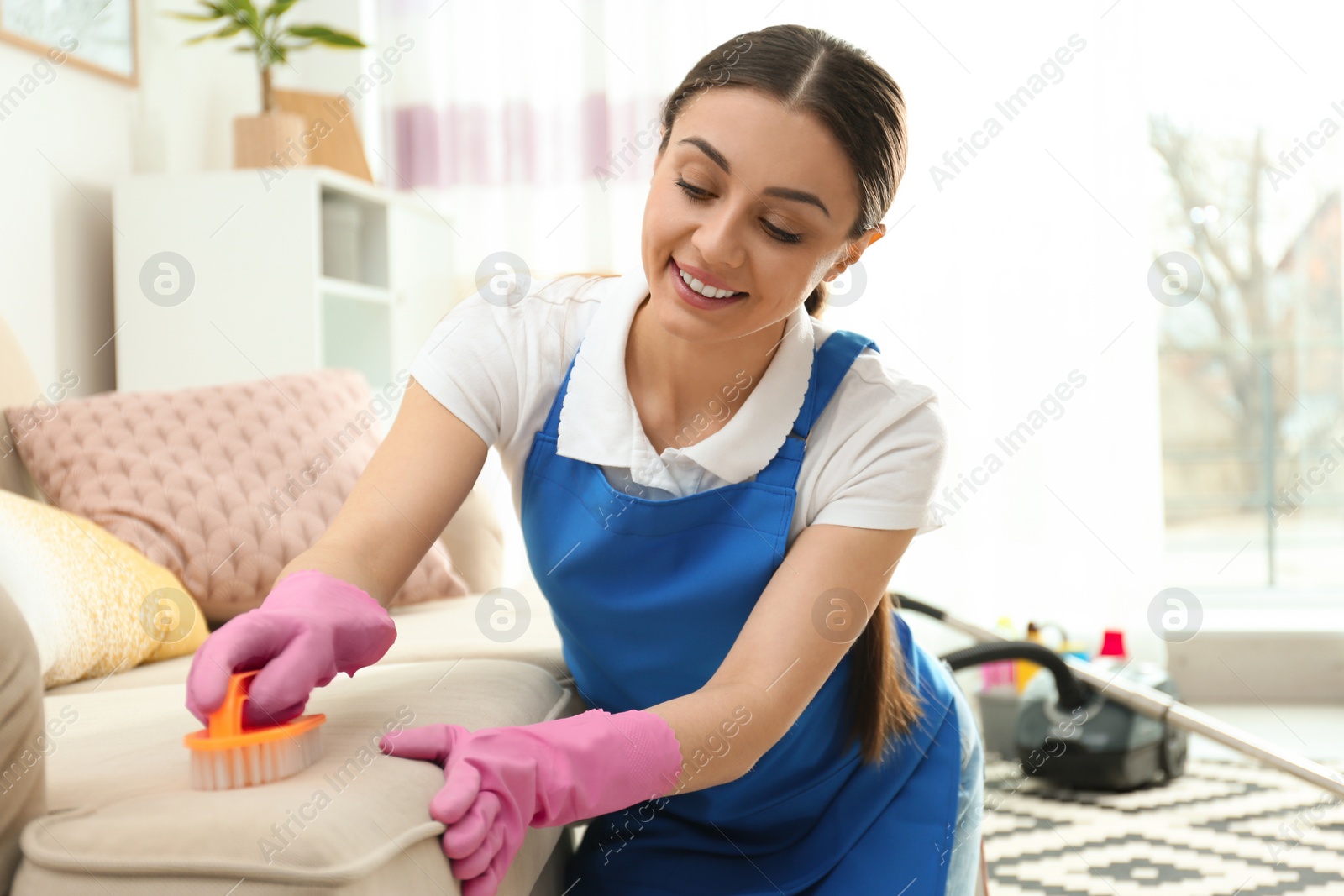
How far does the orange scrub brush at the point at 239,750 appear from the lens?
67 cm

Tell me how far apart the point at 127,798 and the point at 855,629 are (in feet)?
1.89

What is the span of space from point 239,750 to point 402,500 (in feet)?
1.01

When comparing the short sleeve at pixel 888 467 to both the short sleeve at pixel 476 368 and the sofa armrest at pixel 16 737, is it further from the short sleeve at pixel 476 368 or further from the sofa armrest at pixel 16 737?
the sofa armrest at pixel 16 737

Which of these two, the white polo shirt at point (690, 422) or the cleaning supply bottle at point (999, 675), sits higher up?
the white polo shirt at point (690, 422)

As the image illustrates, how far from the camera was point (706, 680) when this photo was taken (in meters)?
1.06

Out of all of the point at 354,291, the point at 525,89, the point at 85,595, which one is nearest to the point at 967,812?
the point at 85,595

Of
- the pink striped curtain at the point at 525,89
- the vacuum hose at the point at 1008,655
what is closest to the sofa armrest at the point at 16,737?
the vacuum hose at the point at 1008,655

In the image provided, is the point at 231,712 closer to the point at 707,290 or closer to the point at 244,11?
the point at 707,290

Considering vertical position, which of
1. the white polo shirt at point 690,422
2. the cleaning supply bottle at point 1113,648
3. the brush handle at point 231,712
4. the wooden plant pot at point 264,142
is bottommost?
the cleaning supply bottle at point 1113,648

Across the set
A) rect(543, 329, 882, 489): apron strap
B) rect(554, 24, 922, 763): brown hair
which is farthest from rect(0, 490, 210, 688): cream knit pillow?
rect(554, 24, 922, 763): brown hair

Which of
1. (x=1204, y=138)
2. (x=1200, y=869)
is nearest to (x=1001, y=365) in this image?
(x=1204, y=138)

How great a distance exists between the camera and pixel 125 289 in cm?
222

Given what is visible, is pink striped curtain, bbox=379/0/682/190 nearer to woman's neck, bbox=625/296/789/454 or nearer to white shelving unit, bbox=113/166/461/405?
white shelving unit, bbox=113/166/461/405

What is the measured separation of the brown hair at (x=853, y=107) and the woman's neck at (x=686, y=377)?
15 centimetres
